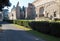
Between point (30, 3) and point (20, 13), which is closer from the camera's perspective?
point (30, 3)

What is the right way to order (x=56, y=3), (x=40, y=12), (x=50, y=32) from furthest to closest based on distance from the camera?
1. (x=40, y=12)
2. (x=56, y=3)
3. (x=50, y=32)

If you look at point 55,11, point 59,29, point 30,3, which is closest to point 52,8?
point 55,11

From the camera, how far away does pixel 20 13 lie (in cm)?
9206

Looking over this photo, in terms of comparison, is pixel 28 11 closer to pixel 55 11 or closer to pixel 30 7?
pixel 30 7

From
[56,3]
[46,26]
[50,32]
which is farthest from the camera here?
[56,3]

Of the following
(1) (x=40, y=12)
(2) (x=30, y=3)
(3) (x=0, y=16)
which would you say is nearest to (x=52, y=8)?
(1) (x=40, y=12)

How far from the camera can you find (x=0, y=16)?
9494cm

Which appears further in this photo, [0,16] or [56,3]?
[0,16]

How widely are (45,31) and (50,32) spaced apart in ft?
7.64

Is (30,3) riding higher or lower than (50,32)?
higher

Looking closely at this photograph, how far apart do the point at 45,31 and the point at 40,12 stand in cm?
4993

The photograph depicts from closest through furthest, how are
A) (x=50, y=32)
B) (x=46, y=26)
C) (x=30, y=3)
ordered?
(x=50, y=32) → (x=46, y=26) → (x=30, y=3)

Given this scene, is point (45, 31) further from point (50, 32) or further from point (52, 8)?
point (52, 8)

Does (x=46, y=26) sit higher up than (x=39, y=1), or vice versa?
(x=39, y=1)
